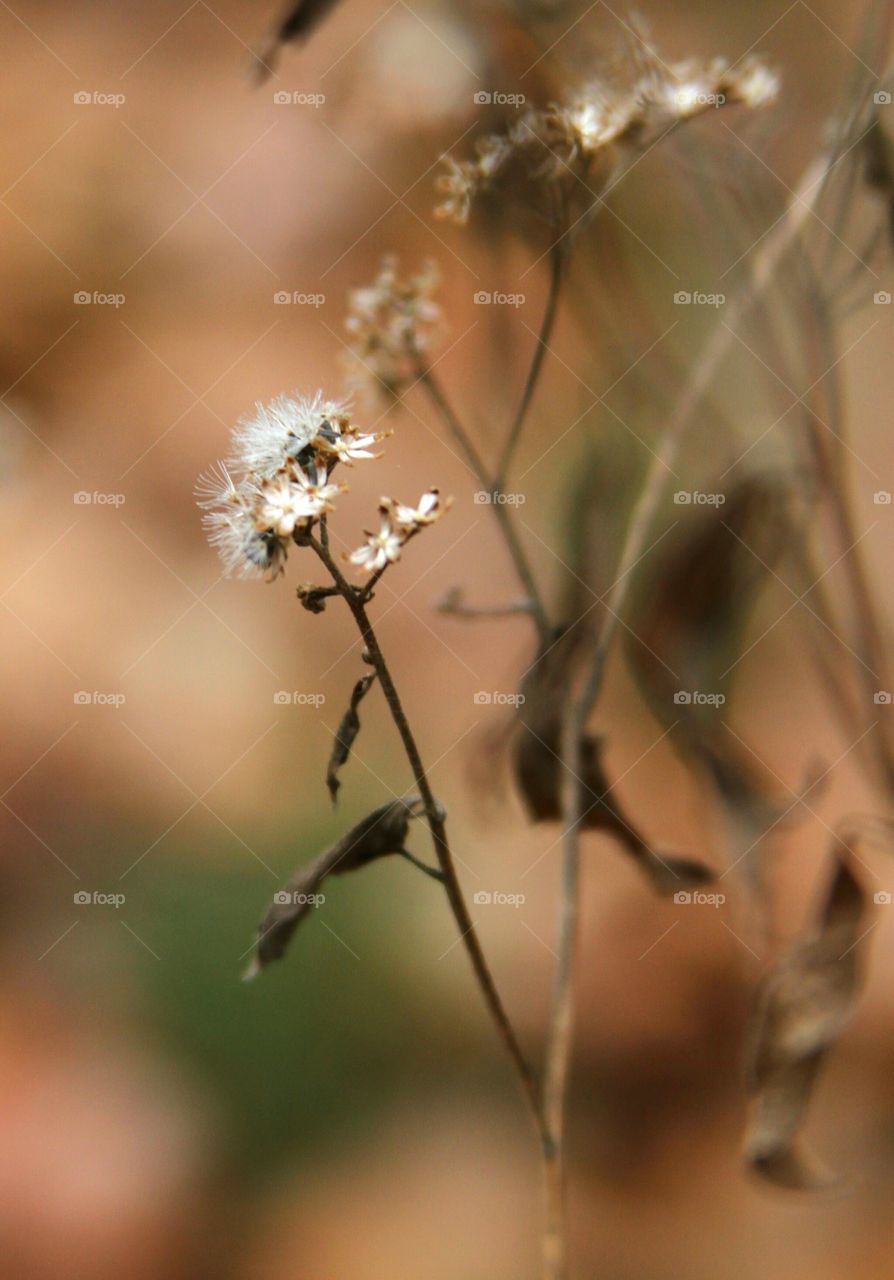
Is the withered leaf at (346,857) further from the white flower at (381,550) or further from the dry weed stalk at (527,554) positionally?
the white flower at (381,550)

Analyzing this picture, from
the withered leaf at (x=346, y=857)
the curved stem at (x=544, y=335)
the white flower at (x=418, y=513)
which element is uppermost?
the curved stem at (x=544, y=335)

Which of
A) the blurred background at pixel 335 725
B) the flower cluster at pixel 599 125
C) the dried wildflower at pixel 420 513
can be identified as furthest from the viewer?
the blurred background at pixel 335 725

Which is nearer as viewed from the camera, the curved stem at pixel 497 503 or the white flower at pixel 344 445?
the white flower at pixel 344 445

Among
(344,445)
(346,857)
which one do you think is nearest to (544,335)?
(344,445)

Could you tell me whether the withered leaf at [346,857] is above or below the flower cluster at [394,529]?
below

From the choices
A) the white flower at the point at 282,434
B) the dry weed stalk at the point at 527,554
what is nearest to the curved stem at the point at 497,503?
the dry weed stalk at the point at 527,554

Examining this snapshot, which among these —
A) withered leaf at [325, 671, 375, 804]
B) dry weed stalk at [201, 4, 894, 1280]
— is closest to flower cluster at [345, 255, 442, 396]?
dry weed stalk at [201, 4, 894, 1280]

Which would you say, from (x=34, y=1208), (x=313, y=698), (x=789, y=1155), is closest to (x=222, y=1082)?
(x=34, y=1208)
